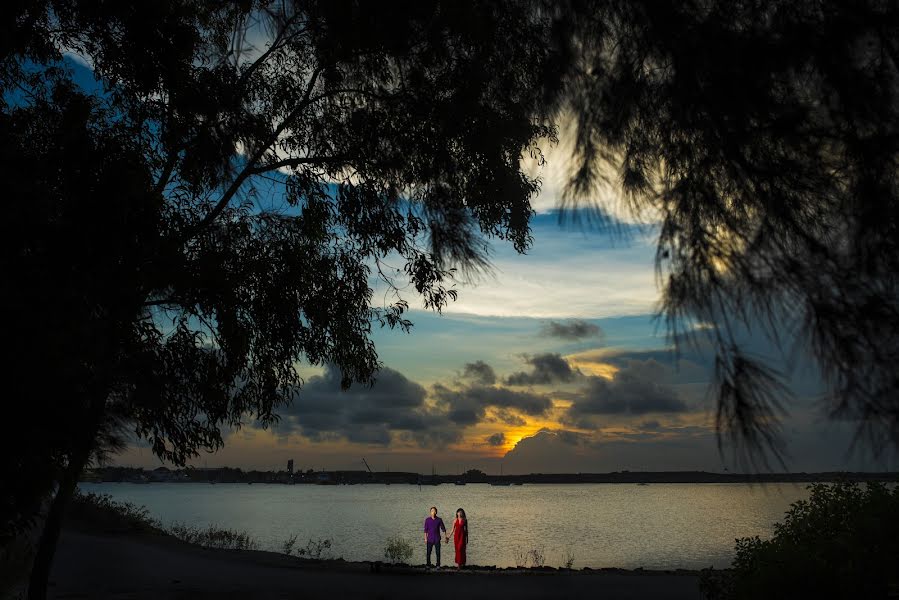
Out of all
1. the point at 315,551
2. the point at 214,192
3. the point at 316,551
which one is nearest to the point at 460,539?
the point at 214,192

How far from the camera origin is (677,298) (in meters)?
4.48

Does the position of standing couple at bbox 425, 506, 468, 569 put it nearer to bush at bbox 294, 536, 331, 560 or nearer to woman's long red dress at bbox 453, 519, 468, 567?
woman's long red dress at bbox 453, 519, 468, 567

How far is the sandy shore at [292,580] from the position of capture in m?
13.5

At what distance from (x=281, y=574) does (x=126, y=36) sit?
11827mm

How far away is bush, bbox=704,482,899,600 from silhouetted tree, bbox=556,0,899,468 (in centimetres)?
327

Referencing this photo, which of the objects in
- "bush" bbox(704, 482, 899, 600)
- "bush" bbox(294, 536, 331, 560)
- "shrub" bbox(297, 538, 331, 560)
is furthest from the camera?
"bush" bbox(294, 536, 331, 560)

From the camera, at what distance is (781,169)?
14.7ft

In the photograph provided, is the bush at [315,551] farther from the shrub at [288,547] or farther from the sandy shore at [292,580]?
the sandy shore at [292,580]

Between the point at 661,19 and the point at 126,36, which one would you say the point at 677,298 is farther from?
the point at 126,36

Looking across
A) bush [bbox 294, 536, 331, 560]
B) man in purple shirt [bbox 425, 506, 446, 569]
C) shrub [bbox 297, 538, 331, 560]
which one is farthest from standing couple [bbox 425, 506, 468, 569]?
bush [bbox 294, 536, 331, 560]

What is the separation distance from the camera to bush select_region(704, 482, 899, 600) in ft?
21.4

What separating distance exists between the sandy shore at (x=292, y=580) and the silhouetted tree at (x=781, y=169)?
10.4 m

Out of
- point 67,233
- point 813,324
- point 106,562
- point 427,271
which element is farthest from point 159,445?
point 813,324

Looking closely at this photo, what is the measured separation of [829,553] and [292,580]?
452 inches
